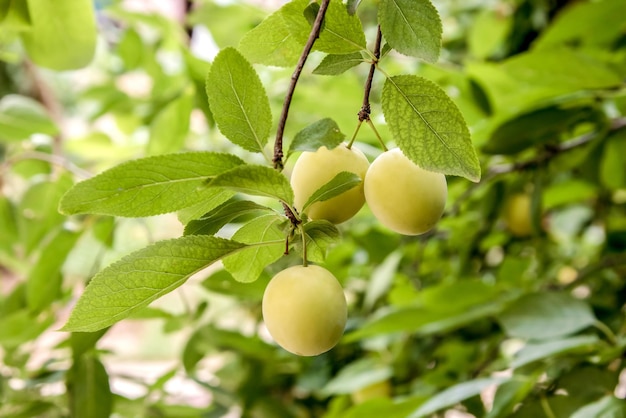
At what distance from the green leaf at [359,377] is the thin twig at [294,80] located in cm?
52

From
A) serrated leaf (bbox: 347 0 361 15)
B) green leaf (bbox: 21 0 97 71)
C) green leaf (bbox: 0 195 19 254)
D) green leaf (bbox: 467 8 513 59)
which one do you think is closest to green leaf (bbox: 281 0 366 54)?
serrated leaf (bbox: 347 0 361 15)

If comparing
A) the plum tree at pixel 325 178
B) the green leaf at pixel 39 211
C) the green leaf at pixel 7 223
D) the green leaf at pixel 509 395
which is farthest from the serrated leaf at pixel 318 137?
the green leaf at pixel 7 223

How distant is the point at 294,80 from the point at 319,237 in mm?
69

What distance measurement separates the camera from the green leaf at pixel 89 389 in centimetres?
52

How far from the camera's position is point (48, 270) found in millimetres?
570

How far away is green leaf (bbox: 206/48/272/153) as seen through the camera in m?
0.25

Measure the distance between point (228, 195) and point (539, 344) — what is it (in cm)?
38

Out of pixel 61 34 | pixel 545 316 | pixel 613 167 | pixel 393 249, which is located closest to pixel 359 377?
pixel 393 249

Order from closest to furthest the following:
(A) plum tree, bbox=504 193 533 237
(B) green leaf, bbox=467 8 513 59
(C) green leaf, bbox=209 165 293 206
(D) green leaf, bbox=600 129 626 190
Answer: (C) green leaf, bbox=209 165 293 206, (D) green leaf, bbox=600 129 626 190, (A) plum tree, bbox=504 193 533 237, (B) green leaf, bbox=467 8 513 59

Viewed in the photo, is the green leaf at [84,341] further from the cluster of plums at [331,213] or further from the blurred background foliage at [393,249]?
the cluster of plums at [331,213]

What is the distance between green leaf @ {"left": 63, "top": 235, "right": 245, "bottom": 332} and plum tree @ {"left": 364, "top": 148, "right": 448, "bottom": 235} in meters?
0.08

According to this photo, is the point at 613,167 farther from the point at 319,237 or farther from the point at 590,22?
the point at 319,237

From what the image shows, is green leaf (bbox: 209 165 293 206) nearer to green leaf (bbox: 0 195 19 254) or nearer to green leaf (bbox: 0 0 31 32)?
green leaf (bbox: 0 0 31 32)

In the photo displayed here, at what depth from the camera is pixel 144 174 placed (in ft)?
0.77
